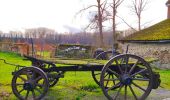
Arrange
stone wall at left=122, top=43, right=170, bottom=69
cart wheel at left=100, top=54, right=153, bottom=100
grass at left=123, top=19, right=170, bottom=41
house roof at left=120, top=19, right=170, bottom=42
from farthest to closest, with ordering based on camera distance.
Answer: grass at left=123, top=19, right=170, bottom=41
house roof at left=120, top=19, right=170, bottom=42
stone wall at left=122, top=43, right=170, bottom=69
cart wheel at left=100, top=54, right=153, bottom=100

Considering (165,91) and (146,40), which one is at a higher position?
(146,40)

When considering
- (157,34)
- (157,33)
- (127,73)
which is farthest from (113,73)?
(157,33)

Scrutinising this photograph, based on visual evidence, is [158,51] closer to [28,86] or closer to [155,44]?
[155,44]

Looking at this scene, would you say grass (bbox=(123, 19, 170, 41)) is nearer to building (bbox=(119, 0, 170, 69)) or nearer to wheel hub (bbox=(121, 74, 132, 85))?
building (bbox=(119, 0, 170, 69))

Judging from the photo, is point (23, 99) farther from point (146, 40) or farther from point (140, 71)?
point (146, 40)

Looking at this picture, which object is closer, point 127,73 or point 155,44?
point 127,73

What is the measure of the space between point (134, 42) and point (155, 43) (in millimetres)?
2600

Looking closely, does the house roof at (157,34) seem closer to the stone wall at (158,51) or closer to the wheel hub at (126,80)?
the stone wall at (158,51)

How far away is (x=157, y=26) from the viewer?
26922 mm

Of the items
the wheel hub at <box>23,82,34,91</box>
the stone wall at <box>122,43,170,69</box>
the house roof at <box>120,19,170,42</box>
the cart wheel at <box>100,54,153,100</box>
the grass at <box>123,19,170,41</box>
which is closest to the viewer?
the cart wheel at <box>100,54,153,100</box>

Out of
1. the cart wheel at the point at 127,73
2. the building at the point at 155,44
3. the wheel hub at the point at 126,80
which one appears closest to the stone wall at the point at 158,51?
the building at the point at 155,44

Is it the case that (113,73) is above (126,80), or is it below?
above

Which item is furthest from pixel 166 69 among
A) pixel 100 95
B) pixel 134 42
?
pixel 100 95

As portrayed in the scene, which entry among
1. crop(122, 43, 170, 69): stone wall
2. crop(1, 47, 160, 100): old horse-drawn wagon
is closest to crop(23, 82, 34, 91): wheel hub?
crop(1, 47, 160, 100): old horse-drawn wagon
